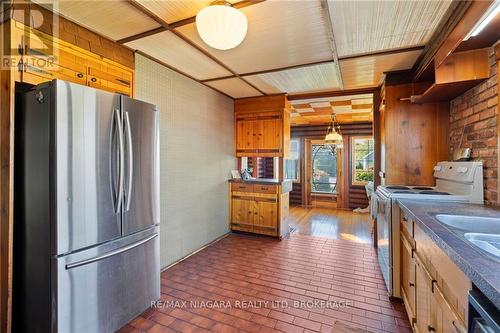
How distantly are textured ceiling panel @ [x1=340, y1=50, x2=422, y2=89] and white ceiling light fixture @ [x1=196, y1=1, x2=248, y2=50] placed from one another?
1.55 metres

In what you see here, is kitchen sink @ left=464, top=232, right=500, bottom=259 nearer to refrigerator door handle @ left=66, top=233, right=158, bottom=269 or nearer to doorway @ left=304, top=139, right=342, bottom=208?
refrigerator door handle @ left=66, top=233, right=158, bottom=269

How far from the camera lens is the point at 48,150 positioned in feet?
4.99

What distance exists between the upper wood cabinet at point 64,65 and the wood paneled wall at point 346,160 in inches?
226

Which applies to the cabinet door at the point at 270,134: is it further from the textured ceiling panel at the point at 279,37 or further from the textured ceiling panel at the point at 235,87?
the textured ceiling panel at the point at 279,37

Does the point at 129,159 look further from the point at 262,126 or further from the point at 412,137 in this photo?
the point at 412,137

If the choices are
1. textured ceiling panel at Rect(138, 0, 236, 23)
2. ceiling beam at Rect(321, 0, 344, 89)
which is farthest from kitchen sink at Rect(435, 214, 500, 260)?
textured ceiling panel at Rect(138, 0, 236, 23)

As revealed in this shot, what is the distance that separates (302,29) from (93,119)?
1.80 m

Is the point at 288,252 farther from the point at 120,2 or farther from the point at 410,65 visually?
the point at 120,2

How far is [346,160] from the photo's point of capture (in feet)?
23.2

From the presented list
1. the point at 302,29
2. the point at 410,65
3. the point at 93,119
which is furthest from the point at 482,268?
the point at 410,65

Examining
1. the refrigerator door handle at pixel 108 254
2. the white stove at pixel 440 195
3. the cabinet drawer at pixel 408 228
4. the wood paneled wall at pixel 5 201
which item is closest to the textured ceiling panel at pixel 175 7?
the wood paneled wall at pixel 5 201

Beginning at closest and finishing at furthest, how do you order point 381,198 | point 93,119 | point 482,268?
point 482,268 → point 93,119 → point 381,198

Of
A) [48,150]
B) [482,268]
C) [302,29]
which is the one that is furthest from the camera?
[302,29]

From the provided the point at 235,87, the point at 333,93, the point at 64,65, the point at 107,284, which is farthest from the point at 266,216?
the point at 64,65
